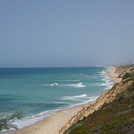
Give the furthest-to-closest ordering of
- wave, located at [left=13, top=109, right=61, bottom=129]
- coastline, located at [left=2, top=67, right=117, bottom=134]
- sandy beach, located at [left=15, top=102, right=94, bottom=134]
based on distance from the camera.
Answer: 1. wave, located at [left=13, top=109, right=61, bottom=129]
2. sandy beach, located at [left=15, top=102, right=94, bottom=134]
3. coastline, located at [left=2, top=67, right=117, bottom=134]

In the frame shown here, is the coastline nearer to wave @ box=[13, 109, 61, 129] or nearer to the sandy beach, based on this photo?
the sandy beach

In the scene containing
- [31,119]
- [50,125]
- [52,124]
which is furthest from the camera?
[31,119]

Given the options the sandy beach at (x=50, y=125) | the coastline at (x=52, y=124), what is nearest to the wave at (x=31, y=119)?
the coastline at (x=52, y=124)

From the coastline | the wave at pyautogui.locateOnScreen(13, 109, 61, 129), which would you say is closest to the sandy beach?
the coastline

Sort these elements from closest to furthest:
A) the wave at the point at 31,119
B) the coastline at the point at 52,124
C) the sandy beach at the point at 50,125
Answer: the coastline at the point at 52,124 → the sandy beach at the point at 50,125 → the wave at the point at 31,119

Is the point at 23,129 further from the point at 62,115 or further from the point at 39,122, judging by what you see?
the point at 62,115

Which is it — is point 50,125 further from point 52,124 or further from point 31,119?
point 31,119

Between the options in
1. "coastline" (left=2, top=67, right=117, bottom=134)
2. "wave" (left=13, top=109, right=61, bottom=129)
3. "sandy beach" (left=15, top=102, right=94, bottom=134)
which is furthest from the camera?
"wave" (left=13, top=109, right=61, bottom=129)

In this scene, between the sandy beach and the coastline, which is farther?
the sandy beach

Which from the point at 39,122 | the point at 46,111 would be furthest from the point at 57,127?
the point at 46,111

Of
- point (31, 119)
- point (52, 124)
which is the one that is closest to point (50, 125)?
point (52, 124)

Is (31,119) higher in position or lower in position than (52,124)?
higher

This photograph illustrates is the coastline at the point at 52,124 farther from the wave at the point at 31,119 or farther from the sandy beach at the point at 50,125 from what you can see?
the wave at the point at 31,119

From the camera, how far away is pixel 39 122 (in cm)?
3123
